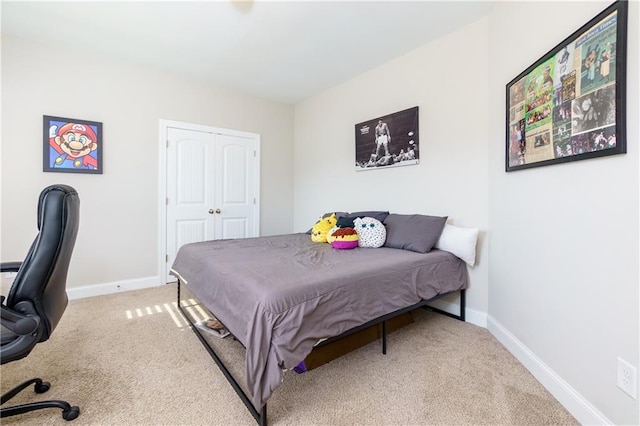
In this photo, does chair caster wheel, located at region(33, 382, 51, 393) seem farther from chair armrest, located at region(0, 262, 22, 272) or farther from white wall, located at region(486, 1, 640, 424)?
white wall, located at region(486, 1, 640, 424)

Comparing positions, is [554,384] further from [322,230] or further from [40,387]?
[40,387]

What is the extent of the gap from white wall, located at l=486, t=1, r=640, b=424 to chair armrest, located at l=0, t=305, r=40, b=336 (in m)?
2.42

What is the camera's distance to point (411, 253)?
89.5 inches

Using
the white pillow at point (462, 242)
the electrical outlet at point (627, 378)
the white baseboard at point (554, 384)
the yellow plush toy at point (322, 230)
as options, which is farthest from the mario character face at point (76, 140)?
the electrical outlet at point (627, 378)

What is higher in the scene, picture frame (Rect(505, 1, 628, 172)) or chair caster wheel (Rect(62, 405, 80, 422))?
picture frame (Rect(505, 1, 628, 172))

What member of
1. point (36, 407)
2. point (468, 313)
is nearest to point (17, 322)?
point (36, 407)

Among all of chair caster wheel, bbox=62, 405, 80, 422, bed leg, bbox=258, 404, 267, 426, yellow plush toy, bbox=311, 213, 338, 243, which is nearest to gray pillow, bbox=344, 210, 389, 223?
yellow plush toy, bbox=311, 213, 338, 243

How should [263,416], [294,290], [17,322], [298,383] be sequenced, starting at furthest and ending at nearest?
[298,383] → [294,290] → [263,416] → [17,322]

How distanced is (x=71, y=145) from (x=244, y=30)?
7.10 ft

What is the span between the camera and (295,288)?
4.61 ft

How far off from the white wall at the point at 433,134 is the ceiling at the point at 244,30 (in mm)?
201

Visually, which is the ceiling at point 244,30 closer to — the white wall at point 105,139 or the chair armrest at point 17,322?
the white wall at point 105,139

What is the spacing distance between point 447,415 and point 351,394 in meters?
0.48

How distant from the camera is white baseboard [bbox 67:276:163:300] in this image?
298cm
